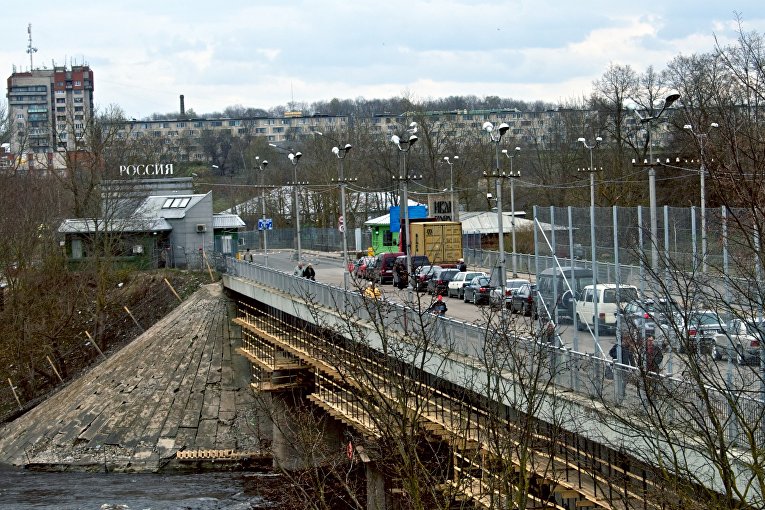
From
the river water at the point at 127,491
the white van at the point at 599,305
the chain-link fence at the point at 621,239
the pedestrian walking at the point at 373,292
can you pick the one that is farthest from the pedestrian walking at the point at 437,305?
the river water at the point at 127,491

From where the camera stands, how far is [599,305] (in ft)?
80.3

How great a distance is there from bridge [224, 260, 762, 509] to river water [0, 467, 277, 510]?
3085mm

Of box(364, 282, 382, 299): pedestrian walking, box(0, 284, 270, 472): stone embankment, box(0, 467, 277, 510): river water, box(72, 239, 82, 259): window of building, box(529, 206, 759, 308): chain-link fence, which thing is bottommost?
box(0, 467, 277, 510): river water

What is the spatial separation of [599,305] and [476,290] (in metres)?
20.9

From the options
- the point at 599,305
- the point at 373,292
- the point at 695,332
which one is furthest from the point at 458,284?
the point at 695,332

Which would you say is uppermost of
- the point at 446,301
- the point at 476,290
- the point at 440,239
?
the point at 440,239

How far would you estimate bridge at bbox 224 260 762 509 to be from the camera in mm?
16219

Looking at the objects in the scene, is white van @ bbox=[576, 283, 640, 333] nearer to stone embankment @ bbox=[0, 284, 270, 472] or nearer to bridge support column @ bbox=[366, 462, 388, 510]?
bridge support column @ bbox=[366, 462, 388, 510]

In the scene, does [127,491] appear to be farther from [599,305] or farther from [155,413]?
[599,305]

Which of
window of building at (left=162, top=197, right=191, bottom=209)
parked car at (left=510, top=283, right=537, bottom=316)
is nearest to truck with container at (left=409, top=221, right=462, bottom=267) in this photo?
window of building at (left=162, top=197, right=191, bottom=209)

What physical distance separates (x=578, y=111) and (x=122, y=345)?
4011 centimetres

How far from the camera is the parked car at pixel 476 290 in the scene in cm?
4228

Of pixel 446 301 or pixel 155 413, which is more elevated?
pixel 446 301

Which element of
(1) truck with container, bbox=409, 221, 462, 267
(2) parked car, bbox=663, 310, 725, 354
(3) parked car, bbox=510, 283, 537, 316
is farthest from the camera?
(1) truck with container, bbox=409, 221, 462, 267
